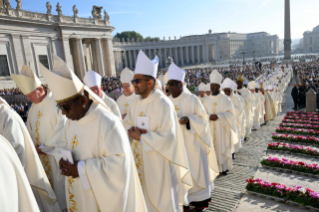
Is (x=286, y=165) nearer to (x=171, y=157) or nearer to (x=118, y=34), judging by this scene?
(x=171, y=157)

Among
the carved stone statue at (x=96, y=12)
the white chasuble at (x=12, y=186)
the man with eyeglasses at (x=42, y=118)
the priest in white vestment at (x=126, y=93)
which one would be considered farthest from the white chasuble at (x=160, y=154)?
the carved stone statue at (x=96, y=12)

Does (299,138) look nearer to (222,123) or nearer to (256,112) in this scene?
(256,112)

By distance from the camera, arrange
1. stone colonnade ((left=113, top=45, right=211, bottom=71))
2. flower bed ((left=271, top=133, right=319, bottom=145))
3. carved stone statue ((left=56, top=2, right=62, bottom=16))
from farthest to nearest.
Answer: stone colonnade ((left=113, top=45, right=211, bottom=71))
carved stone statue ((left=56, top=2, right=62, bottom=16))
flower bed ((left=271, top=133, right=319, bottom=145))

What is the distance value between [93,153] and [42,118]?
7.25ft

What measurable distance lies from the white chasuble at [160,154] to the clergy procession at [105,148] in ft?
0.05

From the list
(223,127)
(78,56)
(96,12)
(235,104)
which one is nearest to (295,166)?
(223,127)

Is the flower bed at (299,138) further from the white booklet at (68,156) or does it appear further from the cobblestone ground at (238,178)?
the white booklet at (68,156)

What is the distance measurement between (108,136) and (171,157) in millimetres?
1218

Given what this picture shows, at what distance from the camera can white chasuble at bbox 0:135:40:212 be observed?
4.82ft

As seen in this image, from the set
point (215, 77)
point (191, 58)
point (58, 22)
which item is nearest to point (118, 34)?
point (191, 58)

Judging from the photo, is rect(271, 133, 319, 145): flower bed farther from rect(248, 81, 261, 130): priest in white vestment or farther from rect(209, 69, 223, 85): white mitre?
rect(209, 69, 223, 85): white mitre

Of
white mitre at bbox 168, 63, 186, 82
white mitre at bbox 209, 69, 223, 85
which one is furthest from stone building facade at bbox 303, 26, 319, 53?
white mitre at bbox 168, 63, 186, 82

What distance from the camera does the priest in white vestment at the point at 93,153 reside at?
7.20 feet

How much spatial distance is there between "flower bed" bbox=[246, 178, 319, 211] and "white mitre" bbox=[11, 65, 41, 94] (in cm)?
478
